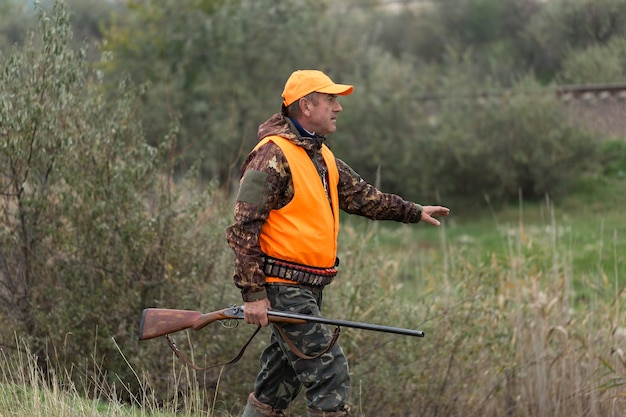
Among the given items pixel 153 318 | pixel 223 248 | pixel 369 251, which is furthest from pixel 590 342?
pixel 153 318

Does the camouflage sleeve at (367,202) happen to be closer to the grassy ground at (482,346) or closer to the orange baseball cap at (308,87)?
the orange baseball cap at (308,87)

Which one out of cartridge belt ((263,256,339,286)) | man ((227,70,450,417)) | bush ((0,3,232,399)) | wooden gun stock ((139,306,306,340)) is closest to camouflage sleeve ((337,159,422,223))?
man ((227,70,450,417))

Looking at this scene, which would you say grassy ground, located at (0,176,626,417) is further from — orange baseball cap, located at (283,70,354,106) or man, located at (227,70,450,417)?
orange baseball cap, located at (283,70,354,106)

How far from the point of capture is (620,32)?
2236cm

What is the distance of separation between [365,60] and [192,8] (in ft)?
13.1

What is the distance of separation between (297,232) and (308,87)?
2.35 ft

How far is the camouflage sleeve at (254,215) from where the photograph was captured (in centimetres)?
505

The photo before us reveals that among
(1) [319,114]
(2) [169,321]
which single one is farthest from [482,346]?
(1) [319,114]

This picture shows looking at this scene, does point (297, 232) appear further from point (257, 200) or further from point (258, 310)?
point (258, 310)

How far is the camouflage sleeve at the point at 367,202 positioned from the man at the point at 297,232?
22 cm

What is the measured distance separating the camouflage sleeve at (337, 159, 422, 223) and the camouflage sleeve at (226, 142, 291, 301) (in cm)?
58

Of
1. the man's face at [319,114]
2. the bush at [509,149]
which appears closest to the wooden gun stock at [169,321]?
the man's face at [319,114]

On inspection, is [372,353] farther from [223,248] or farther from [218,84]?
[218,84]

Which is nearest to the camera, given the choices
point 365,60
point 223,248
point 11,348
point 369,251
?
point 11,348
